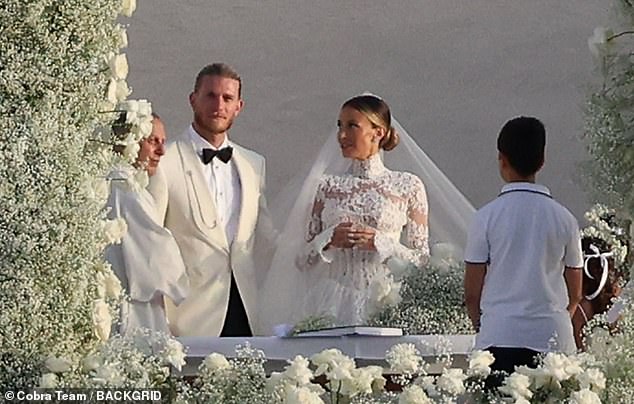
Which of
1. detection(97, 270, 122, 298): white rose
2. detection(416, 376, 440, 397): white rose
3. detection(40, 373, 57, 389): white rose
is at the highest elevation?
detection(97, 270, 122, 298): white rose

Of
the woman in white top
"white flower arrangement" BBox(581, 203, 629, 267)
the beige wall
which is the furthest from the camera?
the beige wall

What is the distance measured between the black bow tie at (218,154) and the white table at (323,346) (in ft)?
4.21

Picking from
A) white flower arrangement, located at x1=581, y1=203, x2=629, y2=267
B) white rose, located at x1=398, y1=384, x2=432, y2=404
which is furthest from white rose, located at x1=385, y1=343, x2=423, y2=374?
white flower arrangement, located at x1=581, y1=203, x2=629, y2=267

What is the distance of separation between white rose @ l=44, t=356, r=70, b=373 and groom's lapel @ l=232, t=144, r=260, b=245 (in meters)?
2.62

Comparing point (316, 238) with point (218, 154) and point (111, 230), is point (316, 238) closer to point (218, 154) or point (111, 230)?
point (218, 154)

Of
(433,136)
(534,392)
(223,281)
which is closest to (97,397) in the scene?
(534,392)

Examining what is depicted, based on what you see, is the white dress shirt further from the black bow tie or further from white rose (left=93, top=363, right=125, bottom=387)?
white rose (left=93, top=363, right=125, bottom=387)

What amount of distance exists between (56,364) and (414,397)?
34.2 inches

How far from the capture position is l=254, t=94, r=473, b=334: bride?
590 cm

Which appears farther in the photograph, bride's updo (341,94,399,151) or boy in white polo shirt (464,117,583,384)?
bride's updo (341,94,399,151)

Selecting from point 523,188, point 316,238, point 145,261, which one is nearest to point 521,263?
point 523,188

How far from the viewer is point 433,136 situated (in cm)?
824

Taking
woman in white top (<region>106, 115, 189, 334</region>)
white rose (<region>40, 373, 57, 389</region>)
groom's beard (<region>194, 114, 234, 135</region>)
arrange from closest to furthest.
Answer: white rose (<region>40, 373, 57, 389</region>) → woman in white top (<region>106, 115, 189, 334</region>) → groom's beard (<region>194, 114, 234, 135</region>)

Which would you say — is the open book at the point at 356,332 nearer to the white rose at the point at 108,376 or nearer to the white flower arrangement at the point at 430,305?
the white flower arrangement at the point at 430,305
